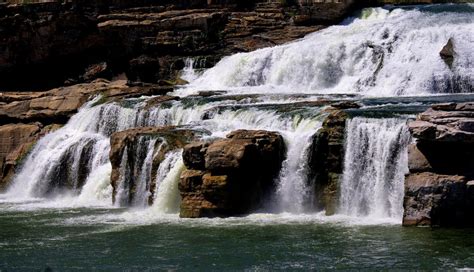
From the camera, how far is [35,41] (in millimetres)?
43656

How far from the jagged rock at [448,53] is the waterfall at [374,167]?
11.5 meters

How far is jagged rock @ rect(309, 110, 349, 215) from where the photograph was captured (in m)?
21.7

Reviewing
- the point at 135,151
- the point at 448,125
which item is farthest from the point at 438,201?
the point at 135,151

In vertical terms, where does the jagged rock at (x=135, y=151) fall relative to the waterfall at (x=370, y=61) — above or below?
below

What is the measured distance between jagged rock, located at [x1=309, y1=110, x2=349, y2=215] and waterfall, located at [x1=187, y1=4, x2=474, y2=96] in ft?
33.3

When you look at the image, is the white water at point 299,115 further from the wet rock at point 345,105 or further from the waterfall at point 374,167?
the wet rock at point 345,105

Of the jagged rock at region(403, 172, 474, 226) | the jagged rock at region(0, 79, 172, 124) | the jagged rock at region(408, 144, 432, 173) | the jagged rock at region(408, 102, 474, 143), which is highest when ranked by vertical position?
the jagged rock at region(0, 79, 172, 124)

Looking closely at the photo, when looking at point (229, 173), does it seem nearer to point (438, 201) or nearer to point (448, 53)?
point (438, 201)

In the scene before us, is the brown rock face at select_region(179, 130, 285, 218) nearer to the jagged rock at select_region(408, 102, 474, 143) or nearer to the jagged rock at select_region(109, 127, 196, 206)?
the jagged rock at select_region(109, 127, 196, 206)

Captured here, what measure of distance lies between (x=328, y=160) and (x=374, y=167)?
1429mm

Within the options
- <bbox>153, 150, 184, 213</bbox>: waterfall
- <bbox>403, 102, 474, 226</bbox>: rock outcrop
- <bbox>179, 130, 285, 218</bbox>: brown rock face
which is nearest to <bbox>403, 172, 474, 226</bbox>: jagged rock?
<bbox>403, 102, 474, 226</bbox>: rock outcrop

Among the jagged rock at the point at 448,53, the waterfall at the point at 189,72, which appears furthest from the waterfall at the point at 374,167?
the waterfall at the point at 189,72

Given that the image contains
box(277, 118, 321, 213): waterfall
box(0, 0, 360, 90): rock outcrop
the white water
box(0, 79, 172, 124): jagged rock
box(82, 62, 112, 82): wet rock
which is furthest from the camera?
box(82, 62, 112, 82): wet rock

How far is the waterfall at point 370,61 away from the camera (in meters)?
31.9
